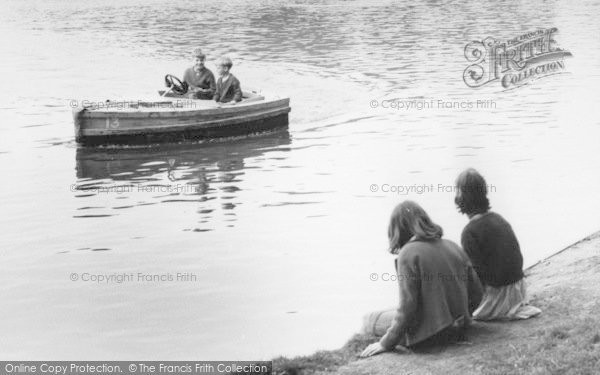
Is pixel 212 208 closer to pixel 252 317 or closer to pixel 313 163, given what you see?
pixel 313 163

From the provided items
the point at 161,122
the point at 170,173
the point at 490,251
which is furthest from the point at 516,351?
the point at 161,122

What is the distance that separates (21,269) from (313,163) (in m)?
9.38

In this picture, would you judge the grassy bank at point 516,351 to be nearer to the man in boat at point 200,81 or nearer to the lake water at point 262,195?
the lake water at point 262,195

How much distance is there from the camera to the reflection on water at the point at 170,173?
1898 cm

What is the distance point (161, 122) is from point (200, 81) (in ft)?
4.85

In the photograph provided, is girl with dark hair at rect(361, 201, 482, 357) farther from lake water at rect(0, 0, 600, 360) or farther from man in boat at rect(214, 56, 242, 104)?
man in boat at rect(214, 56, 242, 104)

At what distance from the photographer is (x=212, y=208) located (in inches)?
722

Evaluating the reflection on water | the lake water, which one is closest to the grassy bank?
the lake water

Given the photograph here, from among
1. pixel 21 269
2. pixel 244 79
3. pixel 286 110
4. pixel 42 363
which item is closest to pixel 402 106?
pixel 286 110

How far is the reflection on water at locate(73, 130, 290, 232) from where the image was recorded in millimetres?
18984

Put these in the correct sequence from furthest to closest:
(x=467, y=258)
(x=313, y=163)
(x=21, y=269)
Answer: (x=313, y=163)
(x=21, y=269)
(x=467, y=258)

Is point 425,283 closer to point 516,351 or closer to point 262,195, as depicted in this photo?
point 516,351

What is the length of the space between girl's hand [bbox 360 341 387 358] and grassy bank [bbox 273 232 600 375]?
0.04 metres

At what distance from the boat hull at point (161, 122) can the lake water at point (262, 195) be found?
39cm
